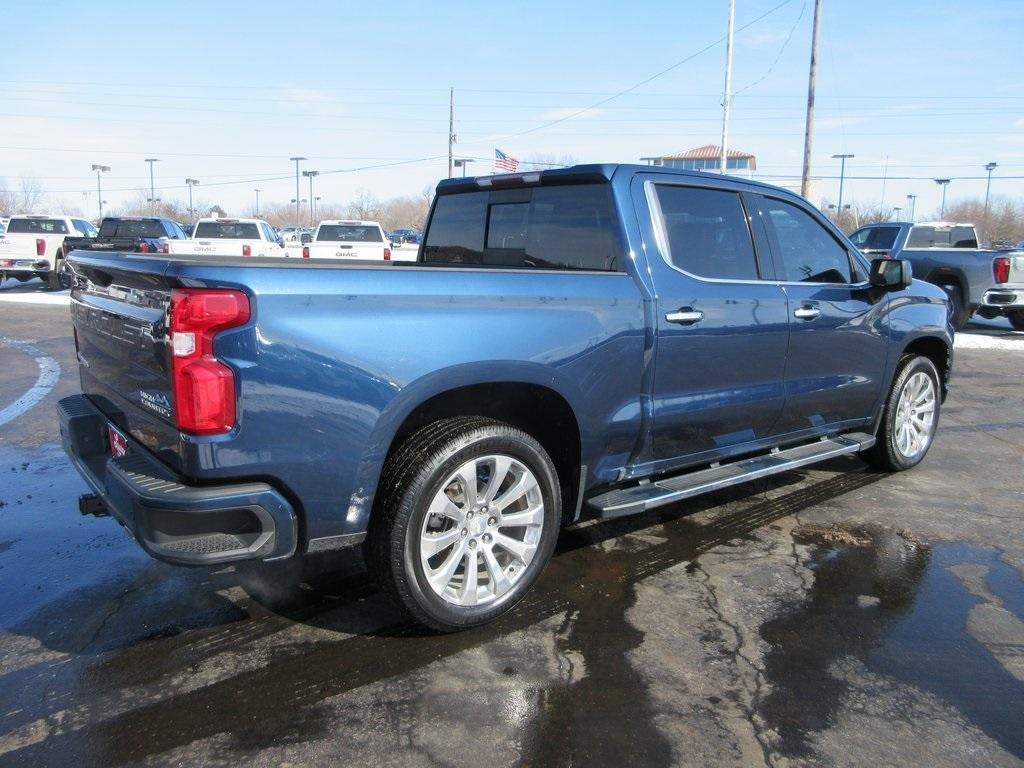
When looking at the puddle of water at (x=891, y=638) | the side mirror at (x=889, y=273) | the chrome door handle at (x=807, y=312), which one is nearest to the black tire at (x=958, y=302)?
the side mirror at (x=889, y=273)

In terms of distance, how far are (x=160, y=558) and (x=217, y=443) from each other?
1.44 ft

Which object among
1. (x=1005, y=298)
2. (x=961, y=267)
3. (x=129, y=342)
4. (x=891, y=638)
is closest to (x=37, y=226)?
(x=129, y=342)

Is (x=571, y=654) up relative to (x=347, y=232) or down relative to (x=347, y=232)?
down

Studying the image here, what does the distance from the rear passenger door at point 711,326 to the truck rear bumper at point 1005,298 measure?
38.2ft

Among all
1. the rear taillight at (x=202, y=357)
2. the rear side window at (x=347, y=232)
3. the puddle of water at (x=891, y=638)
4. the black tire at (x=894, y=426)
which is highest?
the rear side window at (x=347, y=232)

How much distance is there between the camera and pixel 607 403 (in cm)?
362

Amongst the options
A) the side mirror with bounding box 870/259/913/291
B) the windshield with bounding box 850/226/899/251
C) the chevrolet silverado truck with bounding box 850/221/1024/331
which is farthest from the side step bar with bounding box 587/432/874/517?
the windshield with bounding box 850/226/899/251

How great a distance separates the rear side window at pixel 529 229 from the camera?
3.91 metres

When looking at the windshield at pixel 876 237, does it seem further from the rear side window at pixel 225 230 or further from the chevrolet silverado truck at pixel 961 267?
the rear side window at pixel 225 230

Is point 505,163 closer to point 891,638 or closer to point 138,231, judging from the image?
point 138,231

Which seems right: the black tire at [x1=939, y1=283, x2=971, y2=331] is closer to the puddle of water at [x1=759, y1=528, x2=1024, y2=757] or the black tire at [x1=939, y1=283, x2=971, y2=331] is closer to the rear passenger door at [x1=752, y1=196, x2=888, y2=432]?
the rear passenger door at [x1=752, y1=196, x2=888, y2=432]

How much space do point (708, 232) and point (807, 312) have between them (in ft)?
2.74

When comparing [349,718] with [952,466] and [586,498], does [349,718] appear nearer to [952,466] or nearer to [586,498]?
Result: [586,498]

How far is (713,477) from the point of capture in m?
4.14
